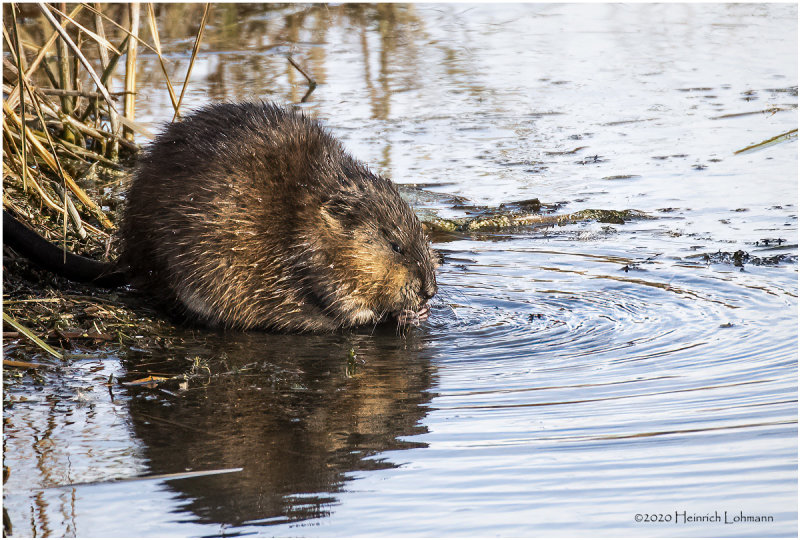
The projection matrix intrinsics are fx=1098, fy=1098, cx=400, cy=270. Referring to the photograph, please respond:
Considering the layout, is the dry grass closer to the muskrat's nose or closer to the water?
the water

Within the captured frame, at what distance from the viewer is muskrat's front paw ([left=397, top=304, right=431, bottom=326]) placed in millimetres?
4379

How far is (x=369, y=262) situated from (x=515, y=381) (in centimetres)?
99

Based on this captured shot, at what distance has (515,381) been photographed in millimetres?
3684

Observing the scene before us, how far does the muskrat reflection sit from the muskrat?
0.66 feet

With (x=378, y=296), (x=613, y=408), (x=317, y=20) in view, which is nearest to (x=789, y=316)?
(x=613, y=408)

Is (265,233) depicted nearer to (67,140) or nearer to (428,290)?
(428,290)

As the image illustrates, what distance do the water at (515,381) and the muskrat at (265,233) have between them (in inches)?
5.9

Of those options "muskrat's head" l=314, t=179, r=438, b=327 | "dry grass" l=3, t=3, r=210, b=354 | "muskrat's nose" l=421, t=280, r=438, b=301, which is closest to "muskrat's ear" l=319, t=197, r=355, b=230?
"muskrat's head" l=314, t=179, r=438, b=327

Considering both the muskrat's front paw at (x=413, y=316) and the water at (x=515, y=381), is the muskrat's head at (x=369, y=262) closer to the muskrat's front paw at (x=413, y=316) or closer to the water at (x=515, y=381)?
the muskrat's front paw at (x=413, y=316)

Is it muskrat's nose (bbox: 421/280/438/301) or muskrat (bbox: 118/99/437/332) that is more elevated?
muskrat (bbox: 118/99/437/332)

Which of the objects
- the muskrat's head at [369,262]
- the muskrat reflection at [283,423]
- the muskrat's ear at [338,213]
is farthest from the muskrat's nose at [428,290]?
the muskrat's ear at [338,213]

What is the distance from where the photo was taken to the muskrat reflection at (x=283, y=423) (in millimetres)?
2678

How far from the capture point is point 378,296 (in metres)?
4.42

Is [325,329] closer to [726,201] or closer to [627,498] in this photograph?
[627,498]
